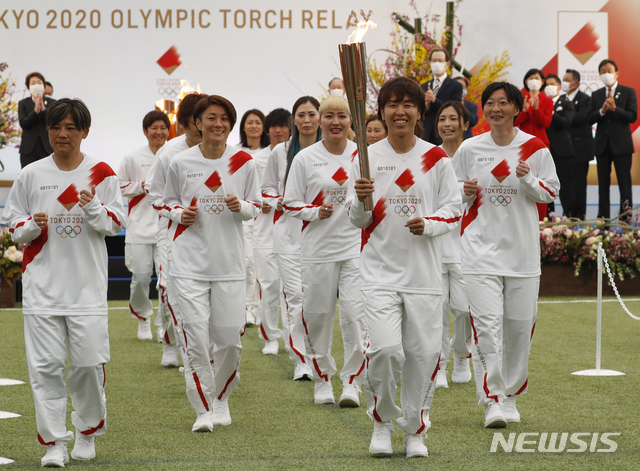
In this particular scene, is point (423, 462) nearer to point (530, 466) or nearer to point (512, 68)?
point (530, 466)

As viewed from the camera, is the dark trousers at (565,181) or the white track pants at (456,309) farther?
the dark trousers at (565,181)

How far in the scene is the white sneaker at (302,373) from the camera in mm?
5797

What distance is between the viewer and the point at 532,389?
5.36 m

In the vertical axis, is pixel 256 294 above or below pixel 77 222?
below

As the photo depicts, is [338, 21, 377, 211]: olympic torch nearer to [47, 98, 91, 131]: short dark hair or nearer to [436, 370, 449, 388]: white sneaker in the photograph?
[47, 98, 91, 131]: short dark hair

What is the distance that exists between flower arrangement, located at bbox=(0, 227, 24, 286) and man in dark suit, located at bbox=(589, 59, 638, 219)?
6801 mm

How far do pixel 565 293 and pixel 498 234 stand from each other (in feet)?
18.8

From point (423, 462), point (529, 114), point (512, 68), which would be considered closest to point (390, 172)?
point (423, 462)

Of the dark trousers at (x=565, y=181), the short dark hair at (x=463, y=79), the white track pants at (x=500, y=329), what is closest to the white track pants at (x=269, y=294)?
the white track pants at (x=500, y=329)

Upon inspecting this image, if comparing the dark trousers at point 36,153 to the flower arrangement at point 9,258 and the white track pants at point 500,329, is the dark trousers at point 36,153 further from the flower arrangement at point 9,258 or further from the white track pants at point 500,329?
the white track pants at point 500,329

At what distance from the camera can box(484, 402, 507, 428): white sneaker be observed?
438cm

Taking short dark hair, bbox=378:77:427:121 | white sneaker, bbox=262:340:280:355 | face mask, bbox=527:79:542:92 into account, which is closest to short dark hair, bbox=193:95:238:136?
short dark hair, bbox=378:77:427:121

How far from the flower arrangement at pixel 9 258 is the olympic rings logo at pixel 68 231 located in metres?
5.75

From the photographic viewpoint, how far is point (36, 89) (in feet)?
35.8
